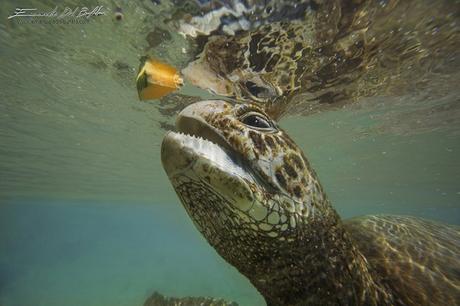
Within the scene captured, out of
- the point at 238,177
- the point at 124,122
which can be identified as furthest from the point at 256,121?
the point at 124,122

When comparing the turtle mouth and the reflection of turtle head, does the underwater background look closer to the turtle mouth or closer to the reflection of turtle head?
the reflection of turtle head

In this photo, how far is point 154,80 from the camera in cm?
366

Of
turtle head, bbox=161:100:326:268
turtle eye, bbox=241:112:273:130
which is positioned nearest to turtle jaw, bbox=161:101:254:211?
turtle head, bbox=161:100:326:268

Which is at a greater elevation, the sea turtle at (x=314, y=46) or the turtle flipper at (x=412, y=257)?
the sea turtle at (x=314, y=46)

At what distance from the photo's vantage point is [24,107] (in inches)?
528

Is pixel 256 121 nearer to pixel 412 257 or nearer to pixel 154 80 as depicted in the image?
pixel 154 80

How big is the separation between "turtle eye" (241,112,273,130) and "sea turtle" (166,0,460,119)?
4.44 metres

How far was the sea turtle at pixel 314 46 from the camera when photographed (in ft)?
20.4

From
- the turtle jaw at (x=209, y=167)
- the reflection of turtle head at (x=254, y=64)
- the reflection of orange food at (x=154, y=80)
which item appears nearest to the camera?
the turtle jaw at (x=209, y=167)

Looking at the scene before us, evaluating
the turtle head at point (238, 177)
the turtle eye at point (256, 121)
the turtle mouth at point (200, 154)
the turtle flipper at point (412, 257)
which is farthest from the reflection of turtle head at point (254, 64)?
the turtle mouth at point (200, 154)

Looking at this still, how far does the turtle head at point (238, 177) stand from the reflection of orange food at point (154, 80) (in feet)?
4.86

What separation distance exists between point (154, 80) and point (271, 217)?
242cm

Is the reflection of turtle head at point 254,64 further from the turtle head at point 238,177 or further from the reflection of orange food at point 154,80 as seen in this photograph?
the turtle head at point 238,177

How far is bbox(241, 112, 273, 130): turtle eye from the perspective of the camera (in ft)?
7.71
